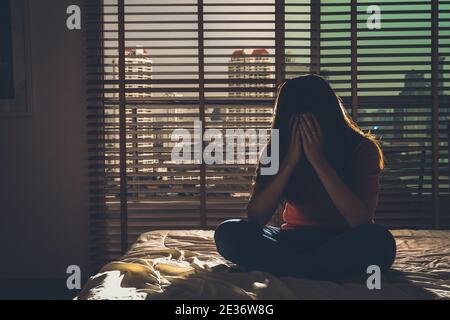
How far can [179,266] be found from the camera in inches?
66.2

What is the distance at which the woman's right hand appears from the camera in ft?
6.15

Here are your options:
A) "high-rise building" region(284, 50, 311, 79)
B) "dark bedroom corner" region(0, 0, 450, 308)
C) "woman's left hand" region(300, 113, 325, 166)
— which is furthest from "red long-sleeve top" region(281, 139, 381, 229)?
"high-rise building" region(284, 50, 311, 79)

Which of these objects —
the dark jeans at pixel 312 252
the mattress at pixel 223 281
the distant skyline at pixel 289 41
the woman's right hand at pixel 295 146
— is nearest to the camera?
the mattress at pixel 223 281

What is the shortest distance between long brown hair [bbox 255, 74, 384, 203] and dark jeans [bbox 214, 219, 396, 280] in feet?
0.90

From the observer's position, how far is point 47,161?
3.47 metres

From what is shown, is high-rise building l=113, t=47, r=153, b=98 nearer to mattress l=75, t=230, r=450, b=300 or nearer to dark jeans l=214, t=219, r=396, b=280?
mattress l=75, t=230, r=450, b=300

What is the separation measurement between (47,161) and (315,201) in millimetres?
2129

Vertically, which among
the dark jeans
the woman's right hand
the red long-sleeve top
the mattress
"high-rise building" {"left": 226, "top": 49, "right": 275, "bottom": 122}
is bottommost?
the mattress

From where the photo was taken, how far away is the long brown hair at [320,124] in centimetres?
188

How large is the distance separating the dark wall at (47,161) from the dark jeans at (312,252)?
2015 mm

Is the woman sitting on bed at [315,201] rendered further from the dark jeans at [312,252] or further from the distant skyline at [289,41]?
the distant skyline at [289,41]

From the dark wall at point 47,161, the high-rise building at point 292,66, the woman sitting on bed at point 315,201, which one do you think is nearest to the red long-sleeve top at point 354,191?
the woman sitting on bed at point 315,201

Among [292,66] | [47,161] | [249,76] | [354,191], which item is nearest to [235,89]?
[249,76]

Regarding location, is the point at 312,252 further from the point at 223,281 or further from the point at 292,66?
the point at 292,66
